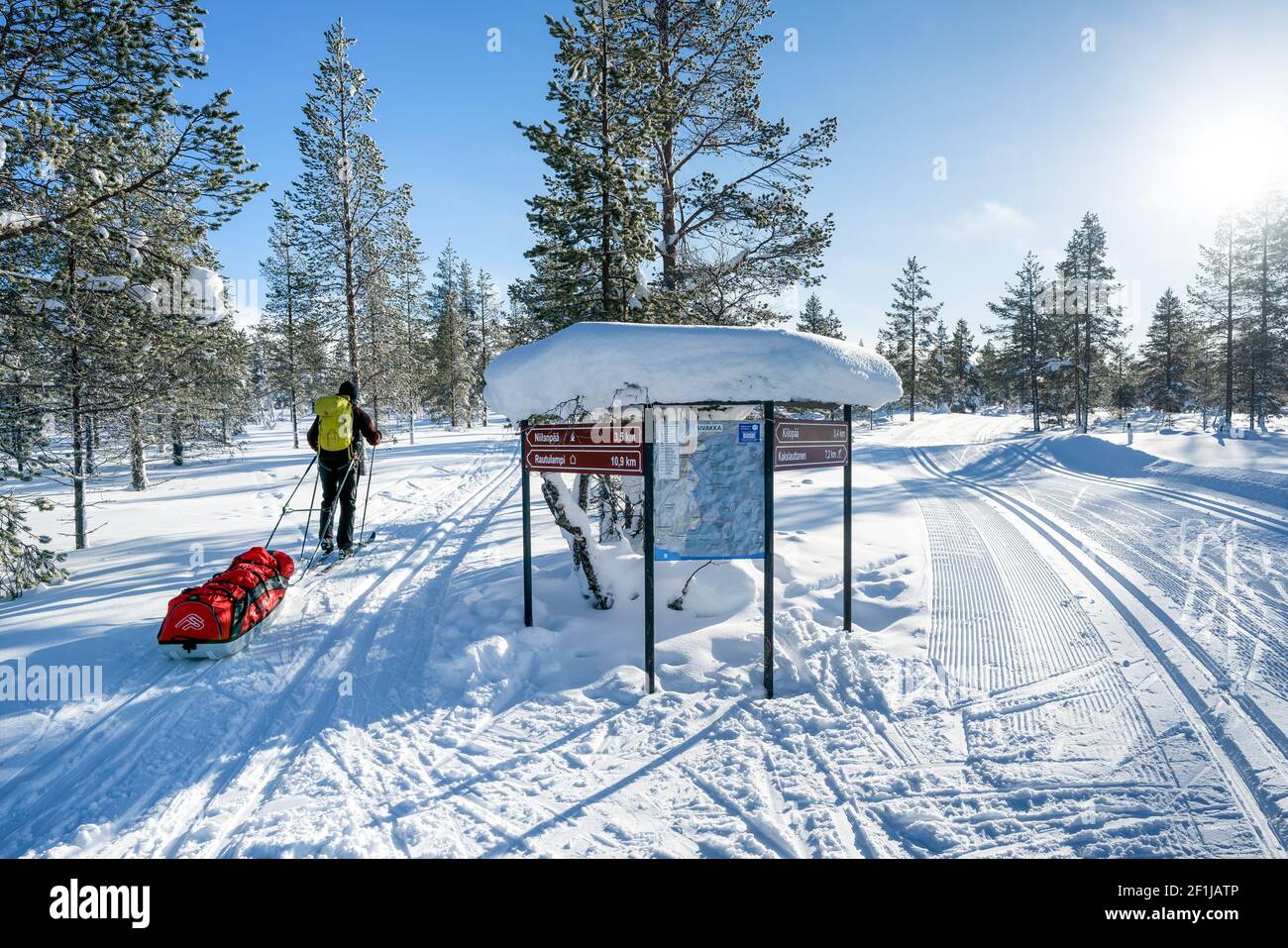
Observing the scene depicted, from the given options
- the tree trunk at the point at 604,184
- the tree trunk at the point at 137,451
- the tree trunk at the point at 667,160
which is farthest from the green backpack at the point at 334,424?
the tree trunk at the point at 667,160

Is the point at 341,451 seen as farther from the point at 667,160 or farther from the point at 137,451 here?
the point at 137,451

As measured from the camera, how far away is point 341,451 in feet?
24.1

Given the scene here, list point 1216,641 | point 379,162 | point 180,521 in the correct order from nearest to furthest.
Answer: point 1216,641, point 180,521, point 379,162

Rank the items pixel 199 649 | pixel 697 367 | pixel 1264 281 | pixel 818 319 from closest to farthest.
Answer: pixel 697 367 → pixel 199 649 → pixel 1264 281 → pixel 818 319

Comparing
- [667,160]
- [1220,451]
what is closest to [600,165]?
[667,160]

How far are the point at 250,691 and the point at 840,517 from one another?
9.91 metres

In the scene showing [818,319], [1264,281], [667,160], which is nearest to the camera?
[667,160]

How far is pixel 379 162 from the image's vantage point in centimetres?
1819

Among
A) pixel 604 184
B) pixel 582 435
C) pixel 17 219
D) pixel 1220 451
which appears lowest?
pixel 1220 451

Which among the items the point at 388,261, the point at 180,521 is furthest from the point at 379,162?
the point at 180,521

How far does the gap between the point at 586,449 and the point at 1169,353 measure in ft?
182

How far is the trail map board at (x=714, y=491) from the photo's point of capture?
15.6 feet
